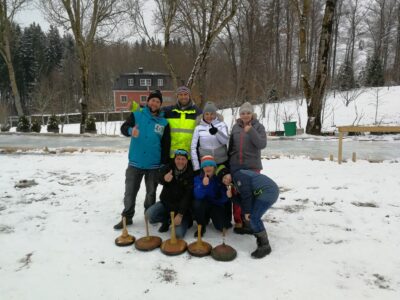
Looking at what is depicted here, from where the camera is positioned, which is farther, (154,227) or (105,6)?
(105,6)

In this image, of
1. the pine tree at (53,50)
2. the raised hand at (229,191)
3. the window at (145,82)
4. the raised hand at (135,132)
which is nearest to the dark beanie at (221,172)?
the raised hand at (229,191)

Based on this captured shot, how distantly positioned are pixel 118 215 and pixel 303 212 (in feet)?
8.59

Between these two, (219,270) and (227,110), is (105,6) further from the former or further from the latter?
(219,270)

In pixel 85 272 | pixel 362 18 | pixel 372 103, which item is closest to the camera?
pixel 85 272

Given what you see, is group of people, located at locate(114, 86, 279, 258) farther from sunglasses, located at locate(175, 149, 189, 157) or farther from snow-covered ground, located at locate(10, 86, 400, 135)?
snow-covered ground, located at locate(10, 86, 400, 135)

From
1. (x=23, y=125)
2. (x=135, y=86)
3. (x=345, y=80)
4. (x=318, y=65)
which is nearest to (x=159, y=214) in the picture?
(x=318, y=65)

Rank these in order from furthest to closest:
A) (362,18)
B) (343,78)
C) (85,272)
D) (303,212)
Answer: (362,18) < (343,78) < (303,212) < (85,272)

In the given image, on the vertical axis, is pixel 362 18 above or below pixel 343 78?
above

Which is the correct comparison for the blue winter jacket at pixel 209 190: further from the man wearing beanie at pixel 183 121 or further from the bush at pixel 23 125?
the bush at pixel 23 125

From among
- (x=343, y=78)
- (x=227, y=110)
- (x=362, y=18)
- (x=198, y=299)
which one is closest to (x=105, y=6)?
(x=227, y=110)

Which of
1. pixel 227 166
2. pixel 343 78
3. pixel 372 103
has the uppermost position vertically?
pixel 343 78

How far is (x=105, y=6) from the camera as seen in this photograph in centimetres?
1698

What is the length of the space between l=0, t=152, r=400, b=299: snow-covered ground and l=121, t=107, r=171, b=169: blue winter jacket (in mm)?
888

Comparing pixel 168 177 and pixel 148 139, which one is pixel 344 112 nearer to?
pixel 148 139
